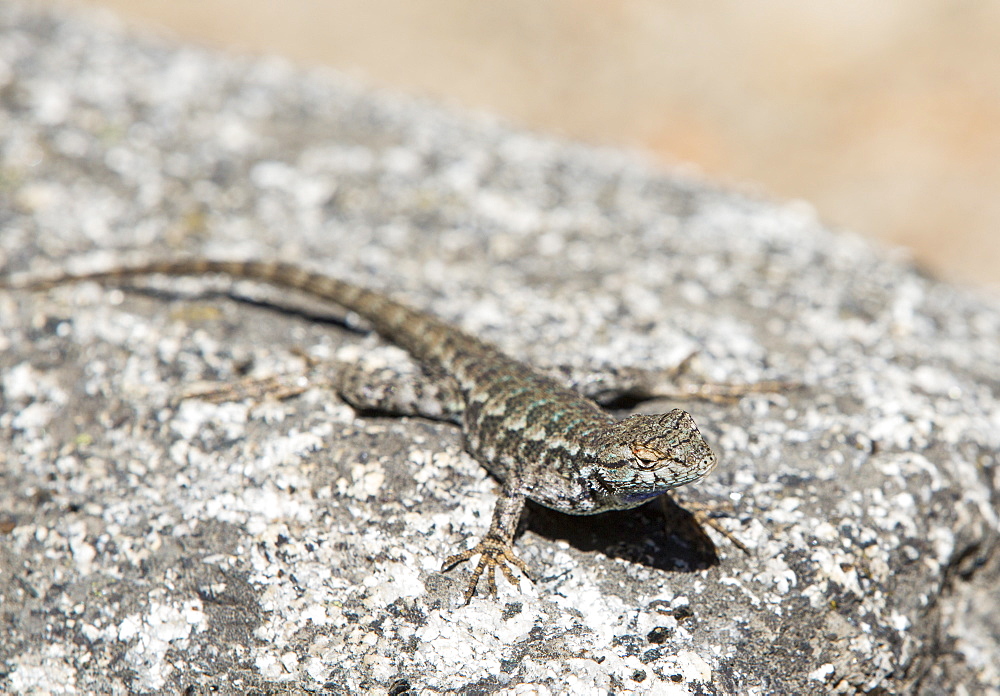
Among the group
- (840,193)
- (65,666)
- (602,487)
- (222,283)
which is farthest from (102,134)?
(840,193)

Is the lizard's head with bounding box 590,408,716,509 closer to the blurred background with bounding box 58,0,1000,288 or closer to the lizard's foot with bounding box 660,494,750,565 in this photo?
the lizard's foot with bounding box 660,494,750,565

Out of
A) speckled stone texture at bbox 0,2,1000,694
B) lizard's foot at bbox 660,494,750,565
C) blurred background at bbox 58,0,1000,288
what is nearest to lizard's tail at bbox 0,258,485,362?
speckled stone texture at bbox 0,2,1000,694

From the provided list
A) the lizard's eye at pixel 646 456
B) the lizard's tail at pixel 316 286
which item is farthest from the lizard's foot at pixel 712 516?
the lizard's tail at pixel 316 286

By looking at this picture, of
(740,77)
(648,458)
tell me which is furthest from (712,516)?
(740,77)

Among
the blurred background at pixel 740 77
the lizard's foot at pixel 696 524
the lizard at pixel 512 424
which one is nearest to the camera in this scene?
the lizard at pixel 512 424

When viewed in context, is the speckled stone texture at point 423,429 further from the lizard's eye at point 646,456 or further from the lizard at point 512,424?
the lizard's eye at point 646,456

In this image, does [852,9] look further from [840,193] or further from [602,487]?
[602,487]

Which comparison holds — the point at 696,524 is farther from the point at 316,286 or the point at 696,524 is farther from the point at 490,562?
the point at 316,286
